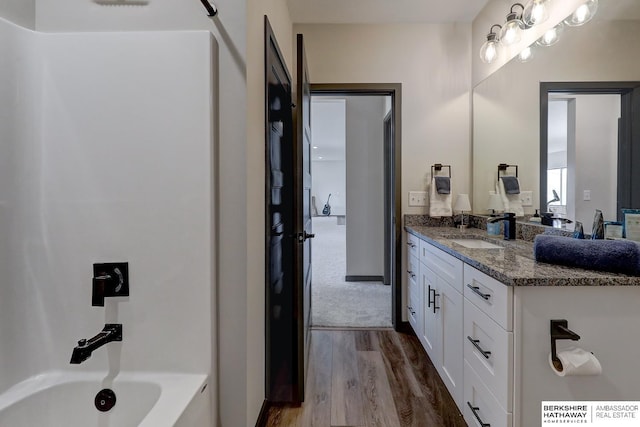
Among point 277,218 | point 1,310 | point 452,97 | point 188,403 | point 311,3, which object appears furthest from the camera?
point 452,97

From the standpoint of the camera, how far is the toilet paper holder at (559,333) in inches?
41.4

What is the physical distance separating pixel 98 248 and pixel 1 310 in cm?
36

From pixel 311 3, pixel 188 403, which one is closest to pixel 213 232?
pixel 188 403

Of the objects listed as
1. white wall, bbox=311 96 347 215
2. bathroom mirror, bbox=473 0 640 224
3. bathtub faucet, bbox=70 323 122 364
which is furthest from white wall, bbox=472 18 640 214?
white wall, bbox=311 96 347 215

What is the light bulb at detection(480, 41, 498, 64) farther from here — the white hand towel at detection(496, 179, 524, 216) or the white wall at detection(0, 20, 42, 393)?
the white wall at detection(0, 20, 42, 393)

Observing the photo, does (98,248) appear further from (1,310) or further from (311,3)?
(311,3)

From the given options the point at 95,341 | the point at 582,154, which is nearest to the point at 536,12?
the point at 582,154

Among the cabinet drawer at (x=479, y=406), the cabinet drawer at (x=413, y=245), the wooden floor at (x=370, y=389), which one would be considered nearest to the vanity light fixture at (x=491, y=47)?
the cabinet drawer at (x=413, y=245)

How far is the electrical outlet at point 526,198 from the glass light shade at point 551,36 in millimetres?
883

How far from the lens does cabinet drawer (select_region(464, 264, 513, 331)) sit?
1100 millimetres

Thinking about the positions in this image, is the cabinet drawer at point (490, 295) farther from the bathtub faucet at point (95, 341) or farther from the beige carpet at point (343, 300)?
the beige carpet at point (343, 300)

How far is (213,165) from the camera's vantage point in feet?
3.83

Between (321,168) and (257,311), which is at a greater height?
(321,168)

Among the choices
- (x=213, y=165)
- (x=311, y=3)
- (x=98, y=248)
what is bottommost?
(x=98, y=248)
